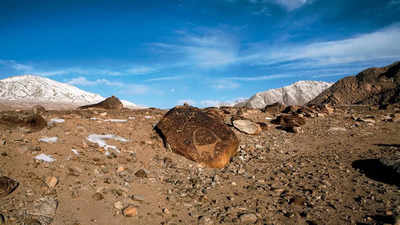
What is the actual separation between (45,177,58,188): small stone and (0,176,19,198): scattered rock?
0.51m

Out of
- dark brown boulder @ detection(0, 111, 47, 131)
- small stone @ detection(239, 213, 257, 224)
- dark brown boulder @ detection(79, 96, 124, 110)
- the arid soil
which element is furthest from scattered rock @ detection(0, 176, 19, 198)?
dark brown boulder @ detection(79, 96, 124, 110)

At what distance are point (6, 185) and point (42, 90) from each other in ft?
197

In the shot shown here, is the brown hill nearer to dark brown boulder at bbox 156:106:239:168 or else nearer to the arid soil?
the arid soil

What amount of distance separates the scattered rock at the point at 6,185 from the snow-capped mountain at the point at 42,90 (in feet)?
155

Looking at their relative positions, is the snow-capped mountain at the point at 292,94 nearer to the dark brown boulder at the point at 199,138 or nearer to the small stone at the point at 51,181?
the dark brown boulder at the point at 199,138

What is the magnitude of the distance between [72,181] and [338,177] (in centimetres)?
675

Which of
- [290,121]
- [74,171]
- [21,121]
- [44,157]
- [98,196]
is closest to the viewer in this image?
[98,196]

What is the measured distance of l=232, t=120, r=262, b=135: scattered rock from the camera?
1023cm

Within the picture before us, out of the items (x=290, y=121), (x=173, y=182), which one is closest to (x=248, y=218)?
(x=173, y=182)

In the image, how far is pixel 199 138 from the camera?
7.25m

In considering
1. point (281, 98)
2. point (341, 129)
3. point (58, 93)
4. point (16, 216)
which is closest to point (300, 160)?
point (341, 129)

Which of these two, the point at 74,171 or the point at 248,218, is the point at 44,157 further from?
the point at 248,218

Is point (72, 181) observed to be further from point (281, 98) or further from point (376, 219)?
point (281, 98)

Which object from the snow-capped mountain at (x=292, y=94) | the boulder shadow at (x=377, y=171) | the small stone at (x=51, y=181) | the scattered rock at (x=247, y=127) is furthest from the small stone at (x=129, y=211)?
the snow-capped mountain at (x=292, y=94)
